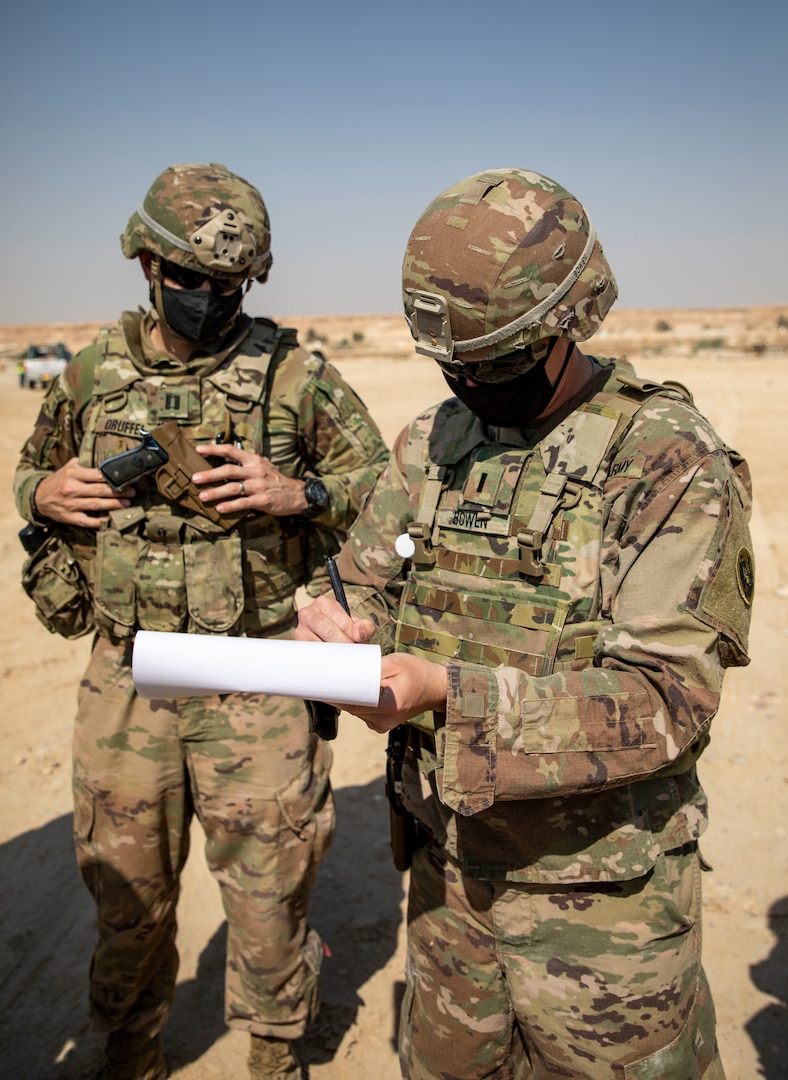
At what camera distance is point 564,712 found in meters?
1.74

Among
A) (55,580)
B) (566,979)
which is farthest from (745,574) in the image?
(55,580)

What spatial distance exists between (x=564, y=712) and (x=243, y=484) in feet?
5.38

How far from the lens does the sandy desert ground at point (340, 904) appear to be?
3.43 metres

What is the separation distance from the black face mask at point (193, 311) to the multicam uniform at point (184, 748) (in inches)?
3.8

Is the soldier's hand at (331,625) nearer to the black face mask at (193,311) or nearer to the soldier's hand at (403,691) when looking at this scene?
the soldier's hand at (403,691)

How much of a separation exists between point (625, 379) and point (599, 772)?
2.95ft

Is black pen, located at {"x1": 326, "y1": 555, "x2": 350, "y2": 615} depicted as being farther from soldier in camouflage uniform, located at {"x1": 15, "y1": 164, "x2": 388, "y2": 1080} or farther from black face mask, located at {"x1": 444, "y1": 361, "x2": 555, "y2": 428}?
soldier in camouflage uniform, located at {"x1": 15, "y1": 164, "x2": 388, "y2": 1080}

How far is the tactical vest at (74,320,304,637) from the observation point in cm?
305

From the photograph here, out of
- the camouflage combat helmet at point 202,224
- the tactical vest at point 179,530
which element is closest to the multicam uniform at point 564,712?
the tactical vest at point 179,530

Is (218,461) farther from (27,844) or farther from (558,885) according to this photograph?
(27,844)

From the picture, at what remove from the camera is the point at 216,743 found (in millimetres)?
3041

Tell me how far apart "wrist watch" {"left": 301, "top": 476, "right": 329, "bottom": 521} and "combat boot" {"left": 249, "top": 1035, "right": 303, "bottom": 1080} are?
1.84 metres

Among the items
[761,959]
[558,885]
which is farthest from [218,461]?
[761,959]

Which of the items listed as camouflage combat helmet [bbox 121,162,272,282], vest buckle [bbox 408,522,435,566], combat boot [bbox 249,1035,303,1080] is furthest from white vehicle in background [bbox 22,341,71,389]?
vest buckle [bbox 408,522,435,566]
